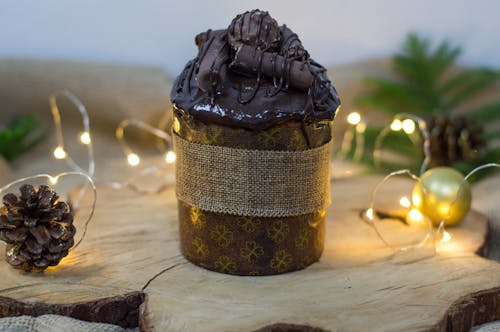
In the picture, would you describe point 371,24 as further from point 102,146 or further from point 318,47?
point 102,146

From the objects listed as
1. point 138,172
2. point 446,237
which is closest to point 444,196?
point 446,237

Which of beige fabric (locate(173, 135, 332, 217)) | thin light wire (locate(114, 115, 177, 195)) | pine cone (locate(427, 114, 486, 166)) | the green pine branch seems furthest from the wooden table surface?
the green pine branch

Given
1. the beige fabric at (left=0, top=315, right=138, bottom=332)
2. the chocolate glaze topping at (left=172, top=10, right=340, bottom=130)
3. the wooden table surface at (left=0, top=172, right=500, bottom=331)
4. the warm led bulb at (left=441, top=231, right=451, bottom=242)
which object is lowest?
the beige fabric at (left=0, top=315, right=138, bottom=332)

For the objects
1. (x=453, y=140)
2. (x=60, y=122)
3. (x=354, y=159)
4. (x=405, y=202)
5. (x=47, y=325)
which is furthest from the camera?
(x=60, y=122)

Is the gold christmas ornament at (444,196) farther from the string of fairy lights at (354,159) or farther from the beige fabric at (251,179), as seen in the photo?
the beige fabric at (251,179)

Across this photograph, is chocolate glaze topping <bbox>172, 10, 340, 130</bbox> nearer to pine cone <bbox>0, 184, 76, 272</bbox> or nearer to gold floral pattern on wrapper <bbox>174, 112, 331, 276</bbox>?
gold floral pattern on wrapper <bbox>174, 112, 331, 276</bbox>

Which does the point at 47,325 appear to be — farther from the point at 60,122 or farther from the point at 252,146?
the point at 60,122

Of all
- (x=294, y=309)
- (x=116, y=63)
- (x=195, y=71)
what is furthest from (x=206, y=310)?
(x=116, y=63)
